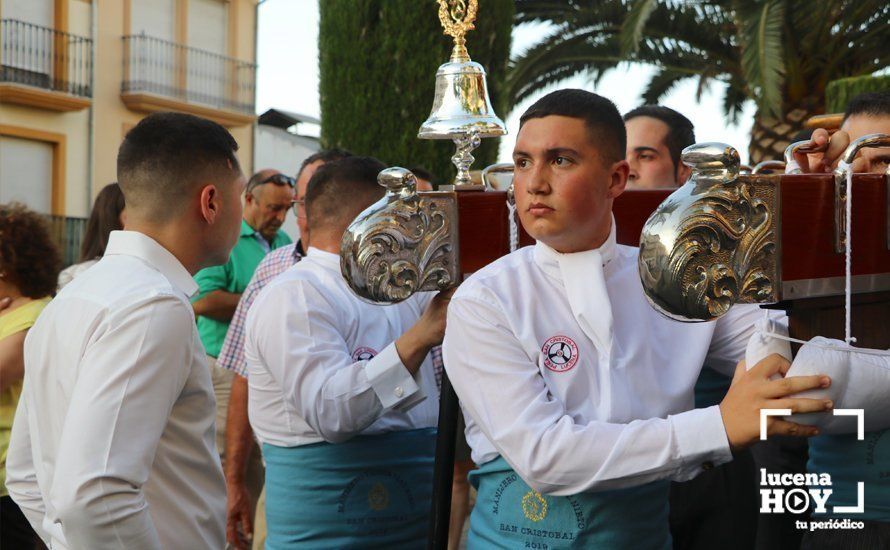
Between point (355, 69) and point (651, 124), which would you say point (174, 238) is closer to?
point (651, 124)

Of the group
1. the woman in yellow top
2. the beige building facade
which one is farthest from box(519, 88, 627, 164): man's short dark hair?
the beige building facade

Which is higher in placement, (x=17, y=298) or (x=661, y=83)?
(x=661, y=83)

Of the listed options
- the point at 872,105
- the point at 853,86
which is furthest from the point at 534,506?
the point at 853,86

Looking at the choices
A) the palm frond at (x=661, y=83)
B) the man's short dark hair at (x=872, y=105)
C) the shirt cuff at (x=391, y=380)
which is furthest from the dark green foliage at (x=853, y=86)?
the shirt cuff at (x=391, y=380)

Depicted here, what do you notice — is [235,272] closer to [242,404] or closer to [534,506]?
[242,404]

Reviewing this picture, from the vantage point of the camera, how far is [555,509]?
7.13ft

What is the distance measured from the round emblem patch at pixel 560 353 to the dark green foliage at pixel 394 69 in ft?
22.5

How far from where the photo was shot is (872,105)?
263cm

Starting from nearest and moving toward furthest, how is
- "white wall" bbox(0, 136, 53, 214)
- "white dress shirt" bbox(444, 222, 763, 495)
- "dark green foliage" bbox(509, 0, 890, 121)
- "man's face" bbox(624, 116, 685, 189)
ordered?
1. "white dress shirt" bbox(444, 222, 763, 495)
2. "man's face" bbox(624, 116, 685, 189)
3. "dark green foliage" bbox(509, 0, 890, 121)
4. "white wall" bbox(0, 136, 53, 214)

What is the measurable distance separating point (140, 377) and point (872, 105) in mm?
1734

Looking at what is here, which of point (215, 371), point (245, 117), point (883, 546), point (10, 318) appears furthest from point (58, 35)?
point (883, 546)

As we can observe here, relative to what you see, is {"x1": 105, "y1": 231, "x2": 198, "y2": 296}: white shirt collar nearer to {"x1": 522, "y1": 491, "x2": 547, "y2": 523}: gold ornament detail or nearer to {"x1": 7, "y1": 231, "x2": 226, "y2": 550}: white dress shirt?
{"x1": 7, "y1": 231, "x2": 226, "y2": 550}: white dress shirt

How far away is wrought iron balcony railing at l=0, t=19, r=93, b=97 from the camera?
1649 cm

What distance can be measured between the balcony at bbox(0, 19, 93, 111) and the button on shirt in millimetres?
11952
